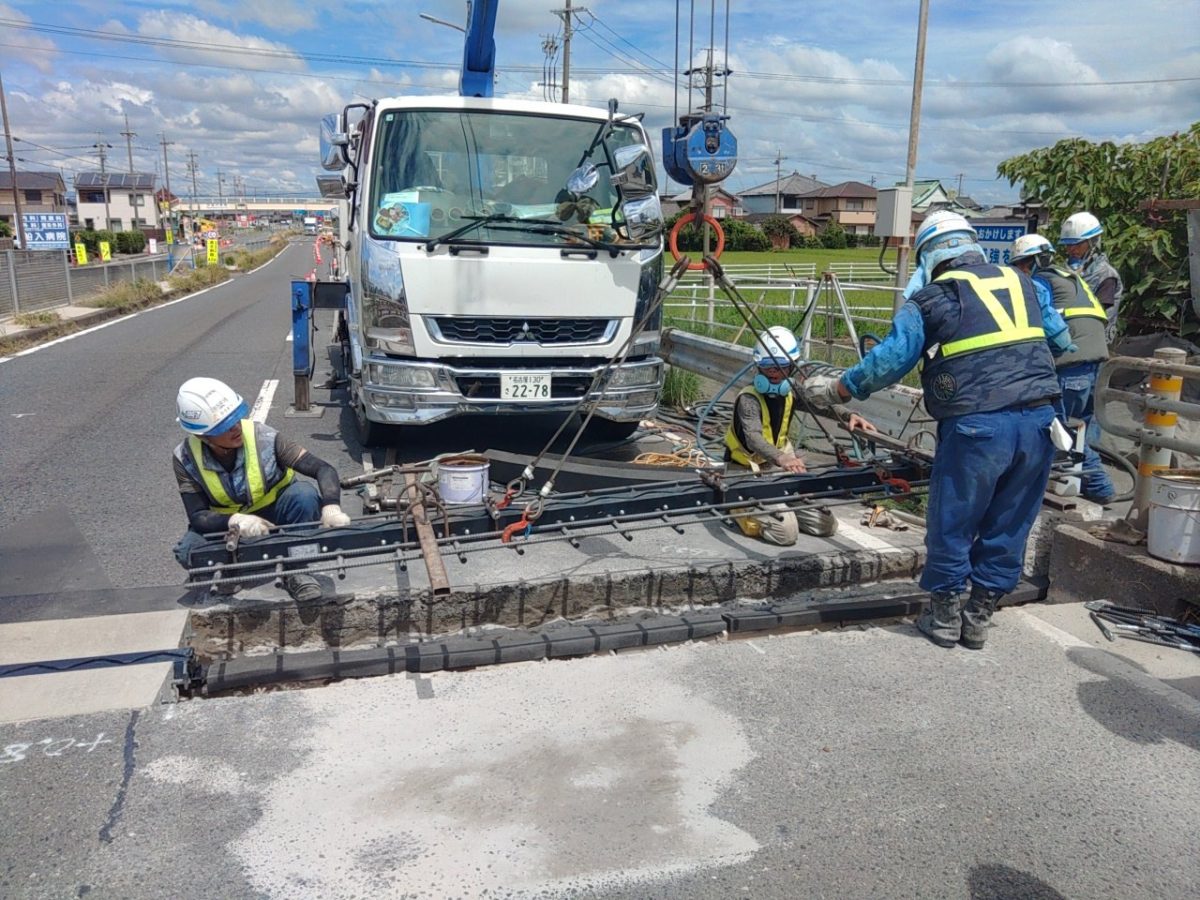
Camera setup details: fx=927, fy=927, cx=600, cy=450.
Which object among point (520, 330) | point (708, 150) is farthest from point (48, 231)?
point (708, 150)

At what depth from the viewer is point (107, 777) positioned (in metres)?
3.16

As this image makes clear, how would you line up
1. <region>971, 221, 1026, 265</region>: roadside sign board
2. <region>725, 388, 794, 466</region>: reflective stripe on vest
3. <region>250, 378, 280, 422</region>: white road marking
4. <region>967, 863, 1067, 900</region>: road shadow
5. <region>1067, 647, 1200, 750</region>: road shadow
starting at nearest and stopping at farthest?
<region>967, 863, 1067, 900</region>: road shadow < <region>1067, 647, 1200, 750</region>: road shadow < <region>725, 388, 794, 466</region>: reflective stripe on vest < <region>971, 221, 1026, 265</region>: roadside sign board < <region>250, 378, 280, 422</region>: white road marking

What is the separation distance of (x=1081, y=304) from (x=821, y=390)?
9.44ft

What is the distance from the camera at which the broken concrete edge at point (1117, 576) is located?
445 cm

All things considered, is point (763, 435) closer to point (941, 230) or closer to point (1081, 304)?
point (941, 230)

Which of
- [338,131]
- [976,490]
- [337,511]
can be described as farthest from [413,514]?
[338,131]

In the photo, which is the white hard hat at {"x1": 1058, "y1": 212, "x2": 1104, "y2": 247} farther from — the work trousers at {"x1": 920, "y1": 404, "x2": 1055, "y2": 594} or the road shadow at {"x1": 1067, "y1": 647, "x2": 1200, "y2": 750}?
the road shadow at {"x1": 1067, "y1": 647, "x2": 1200, "y2": 750}

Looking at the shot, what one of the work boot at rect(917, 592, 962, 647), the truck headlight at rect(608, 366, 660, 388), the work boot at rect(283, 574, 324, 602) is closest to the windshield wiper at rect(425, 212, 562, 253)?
the truck headlight at rect(608, 366, 660, 388)

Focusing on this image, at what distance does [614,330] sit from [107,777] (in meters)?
4.62

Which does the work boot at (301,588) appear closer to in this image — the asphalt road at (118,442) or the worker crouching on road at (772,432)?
the asphalt road at (118,442)

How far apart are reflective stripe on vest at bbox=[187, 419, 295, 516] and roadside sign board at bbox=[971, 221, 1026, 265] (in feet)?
23.9

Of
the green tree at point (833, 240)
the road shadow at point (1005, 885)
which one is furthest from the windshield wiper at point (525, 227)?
the green tree at point (833, 240)

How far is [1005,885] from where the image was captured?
2.72 metres

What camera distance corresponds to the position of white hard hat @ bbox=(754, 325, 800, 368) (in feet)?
17.7
